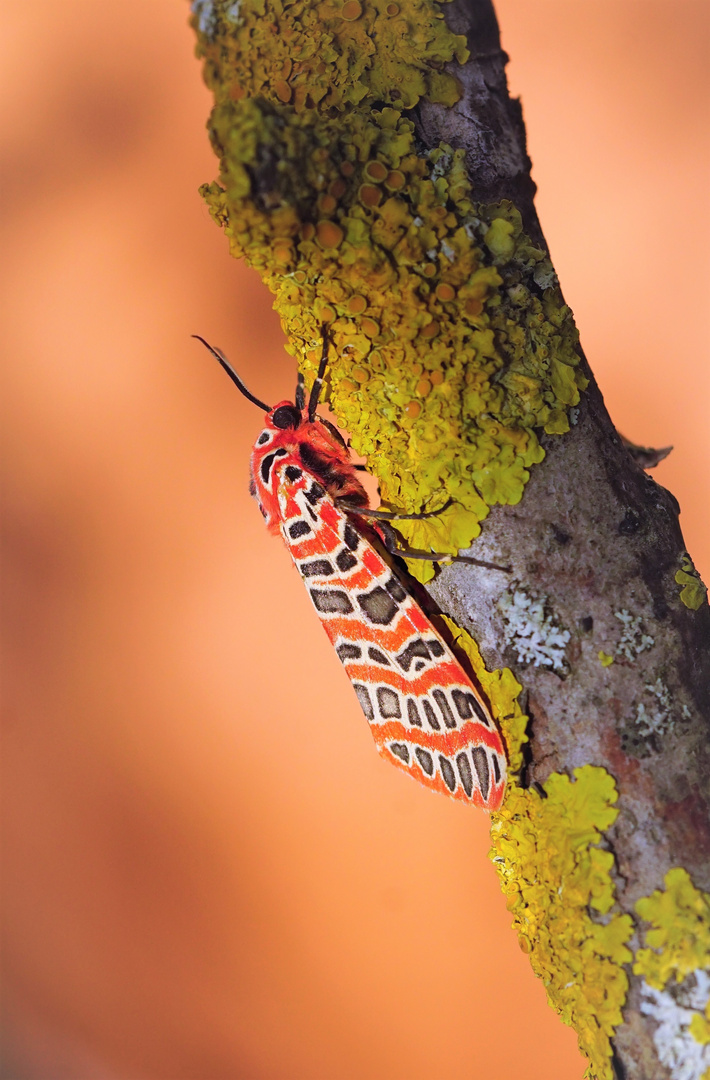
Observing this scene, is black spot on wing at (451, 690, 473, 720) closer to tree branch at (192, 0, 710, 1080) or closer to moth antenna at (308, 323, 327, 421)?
tree branch at (192, 0, 710, 1080)

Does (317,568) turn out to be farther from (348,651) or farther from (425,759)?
(425,759)

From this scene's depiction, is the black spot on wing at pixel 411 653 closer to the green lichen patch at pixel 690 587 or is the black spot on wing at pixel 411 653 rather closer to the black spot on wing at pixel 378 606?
the black spot on wing at pixel 378 606

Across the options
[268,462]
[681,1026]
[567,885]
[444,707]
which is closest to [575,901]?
[567,885]

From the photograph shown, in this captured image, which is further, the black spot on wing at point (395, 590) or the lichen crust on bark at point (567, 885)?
the black spot on wing at point (395, 590)

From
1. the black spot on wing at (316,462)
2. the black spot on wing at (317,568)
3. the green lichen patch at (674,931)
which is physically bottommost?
the green lichen patch at (674,931)

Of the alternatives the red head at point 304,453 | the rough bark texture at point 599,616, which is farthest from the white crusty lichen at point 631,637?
the red head at point 304,453

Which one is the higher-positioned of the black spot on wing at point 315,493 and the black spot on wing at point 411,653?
the black spot on wing at point 315,493

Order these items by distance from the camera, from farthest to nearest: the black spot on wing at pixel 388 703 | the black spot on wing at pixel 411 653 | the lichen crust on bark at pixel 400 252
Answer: the black spot on wing at pixel 388 703 → the black spot on wing at pixel 411 653 → the lichen crust on bark at pixel 400 252
